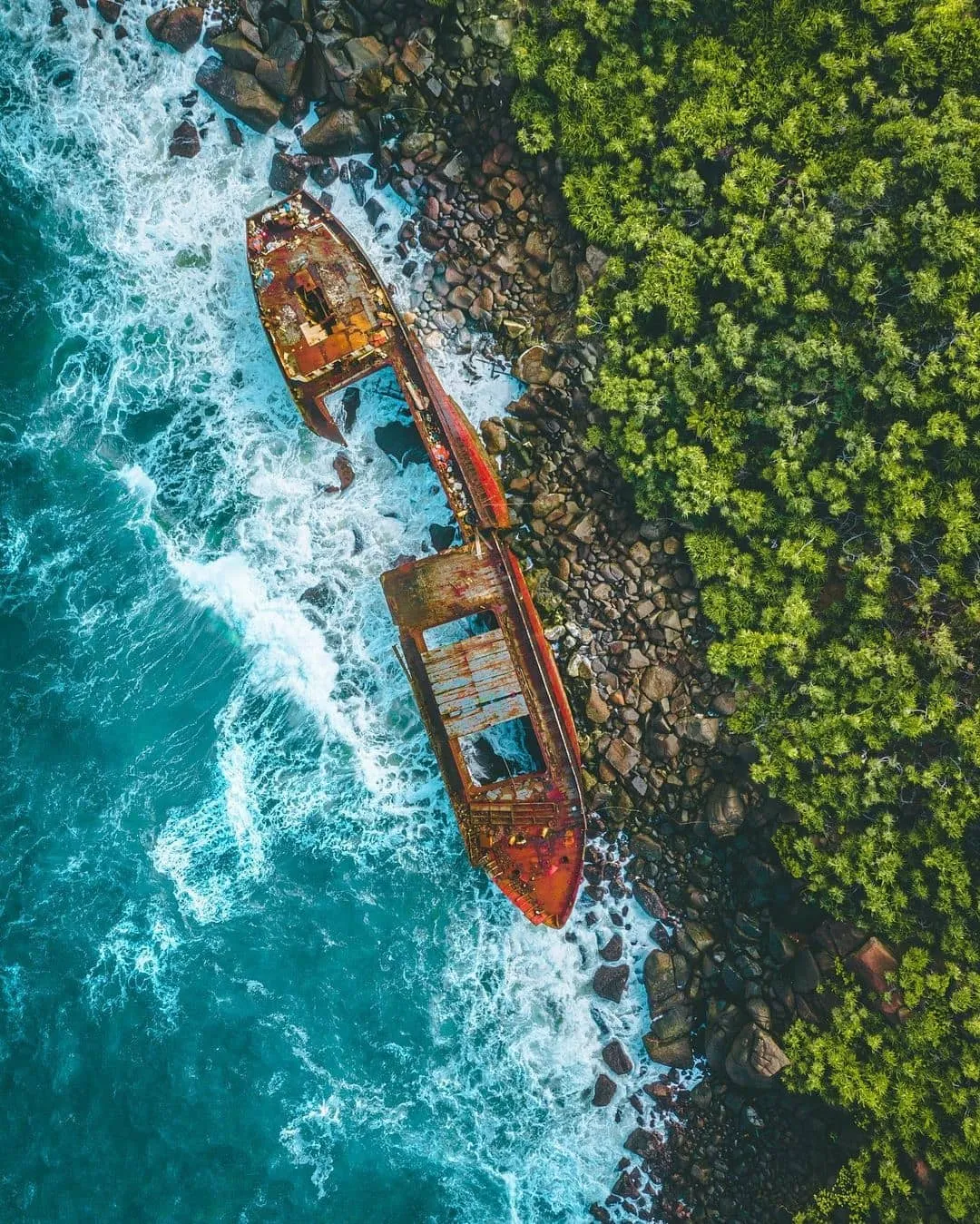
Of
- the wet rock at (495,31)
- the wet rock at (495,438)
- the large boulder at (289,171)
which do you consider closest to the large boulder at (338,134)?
the large boulder at (289,171)

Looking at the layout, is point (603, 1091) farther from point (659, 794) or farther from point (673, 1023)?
point (659, 794)

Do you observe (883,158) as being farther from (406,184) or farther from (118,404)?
(118,404)

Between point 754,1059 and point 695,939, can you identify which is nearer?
point 754,1059

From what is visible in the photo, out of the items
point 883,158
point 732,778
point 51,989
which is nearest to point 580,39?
point 883,158

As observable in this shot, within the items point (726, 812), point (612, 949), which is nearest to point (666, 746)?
point (726, 812)

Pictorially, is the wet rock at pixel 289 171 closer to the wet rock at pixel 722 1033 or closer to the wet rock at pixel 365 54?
the wet rock at pixel 365 54
